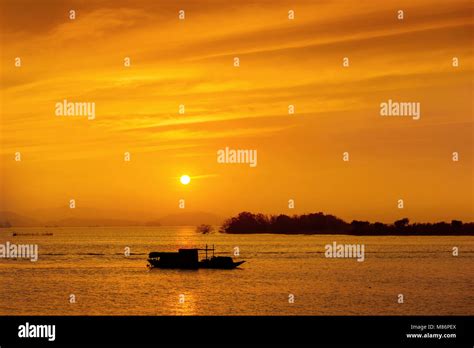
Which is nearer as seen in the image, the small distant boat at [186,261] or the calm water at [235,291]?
the calm water at [235,291]

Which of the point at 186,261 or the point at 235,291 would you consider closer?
the point at 235,291

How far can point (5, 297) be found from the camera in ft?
256

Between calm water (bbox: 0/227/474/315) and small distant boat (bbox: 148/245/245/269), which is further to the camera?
small distant boat (bbox: 148/245/245/269)

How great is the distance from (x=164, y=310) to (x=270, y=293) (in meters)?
18.0

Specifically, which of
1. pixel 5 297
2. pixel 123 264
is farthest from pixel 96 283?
pixel 123 264
